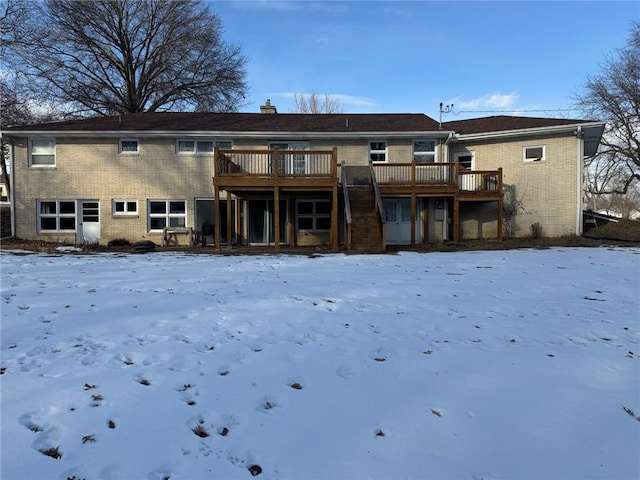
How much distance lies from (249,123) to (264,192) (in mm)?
4229

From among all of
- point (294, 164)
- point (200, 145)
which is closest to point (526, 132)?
point (294, 164)

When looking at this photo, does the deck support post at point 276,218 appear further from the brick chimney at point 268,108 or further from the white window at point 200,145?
the brick chimney at point 268,108

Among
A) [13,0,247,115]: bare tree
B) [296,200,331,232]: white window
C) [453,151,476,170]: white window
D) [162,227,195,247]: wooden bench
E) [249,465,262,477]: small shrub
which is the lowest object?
[249,465,262,477]: small shrub

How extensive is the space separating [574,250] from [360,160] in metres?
8.67

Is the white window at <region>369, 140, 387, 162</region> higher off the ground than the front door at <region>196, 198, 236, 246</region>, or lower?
higher

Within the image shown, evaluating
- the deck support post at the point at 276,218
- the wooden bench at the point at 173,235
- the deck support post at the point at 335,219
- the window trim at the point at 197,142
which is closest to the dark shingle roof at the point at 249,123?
the window trim at the point at 197,142

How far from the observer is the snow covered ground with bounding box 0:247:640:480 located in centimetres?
262

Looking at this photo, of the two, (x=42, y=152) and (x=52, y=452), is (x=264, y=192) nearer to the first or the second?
(x=42, y=152)

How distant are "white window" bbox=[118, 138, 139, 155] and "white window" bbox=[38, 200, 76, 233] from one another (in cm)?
297

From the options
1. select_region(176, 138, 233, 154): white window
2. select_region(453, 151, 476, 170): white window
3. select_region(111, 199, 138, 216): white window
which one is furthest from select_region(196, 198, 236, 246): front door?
select_region(453, 151, 476, 170): white window

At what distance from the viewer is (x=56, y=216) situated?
679 inches

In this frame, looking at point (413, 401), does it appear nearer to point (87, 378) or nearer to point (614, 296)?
point (87, 378)

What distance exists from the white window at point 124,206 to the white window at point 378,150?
33.4ft

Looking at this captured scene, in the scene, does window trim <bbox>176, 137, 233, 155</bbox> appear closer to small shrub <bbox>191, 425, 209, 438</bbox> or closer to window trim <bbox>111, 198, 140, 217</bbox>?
window trim <bbox>111, 198, 140, 217</bbox>
